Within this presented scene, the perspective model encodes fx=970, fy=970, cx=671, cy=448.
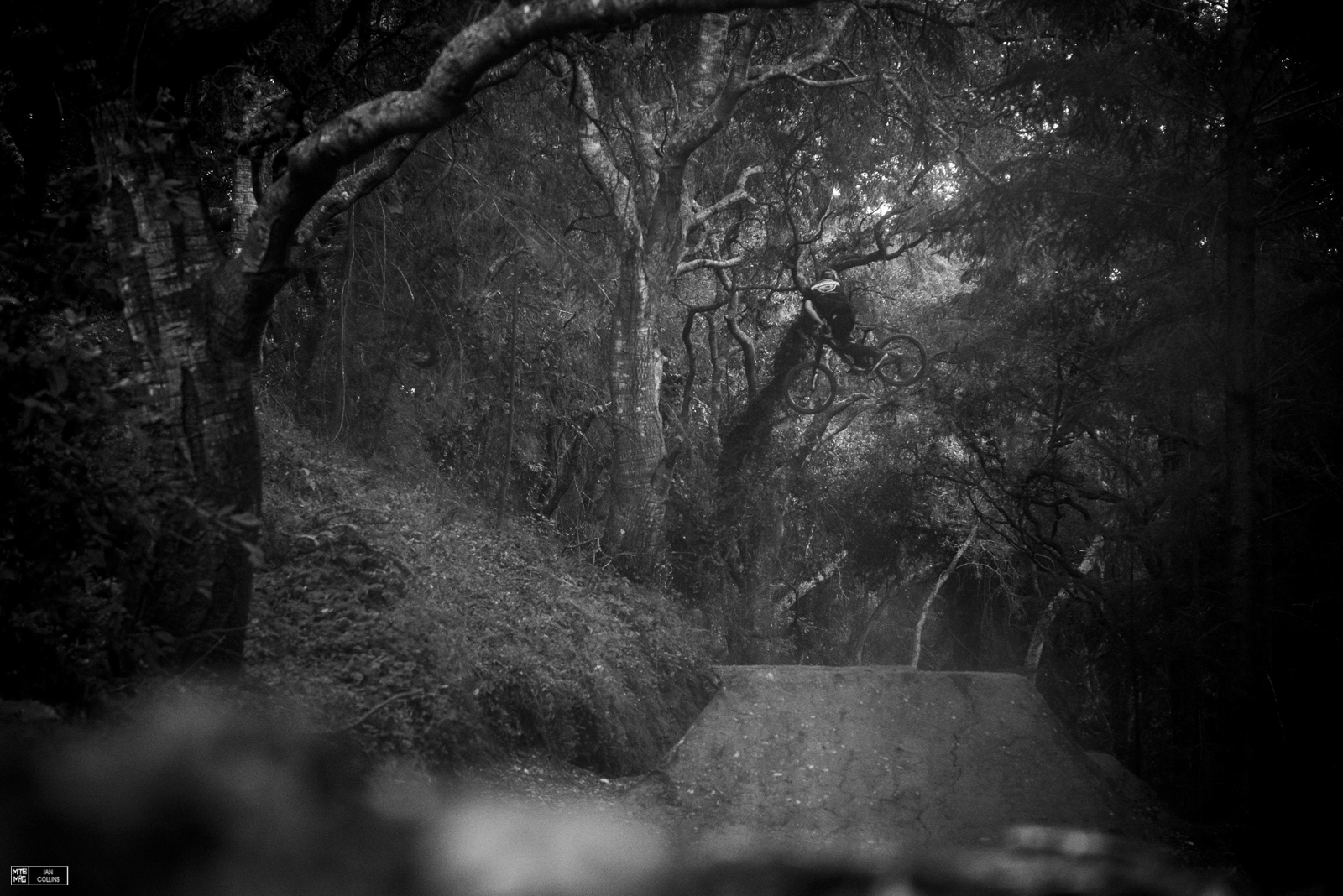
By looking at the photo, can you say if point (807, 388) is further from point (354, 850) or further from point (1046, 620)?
point (354, 850)

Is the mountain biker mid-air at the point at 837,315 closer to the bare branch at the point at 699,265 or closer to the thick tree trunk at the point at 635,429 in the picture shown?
the bare branch at the point at 699,265

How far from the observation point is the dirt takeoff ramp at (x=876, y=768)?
711cm

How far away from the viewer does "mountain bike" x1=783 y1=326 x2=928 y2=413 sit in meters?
12.1

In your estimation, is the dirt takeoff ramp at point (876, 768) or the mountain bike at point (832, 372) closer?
the dirt takeoff ramp at point (876, 768)

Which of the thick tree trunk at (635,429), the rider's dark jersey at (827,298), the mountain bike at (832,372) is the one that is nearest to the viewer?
the thick tree trunk at (635,429)

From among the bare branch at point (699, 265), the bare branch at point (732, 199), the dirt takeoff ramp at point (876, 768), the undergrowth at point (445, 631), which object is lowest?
the dirt takeoff ramp at point (876, 768)

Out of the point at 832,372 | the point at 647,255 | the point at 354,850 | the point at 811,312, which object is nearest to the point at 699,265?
the point at 647,255

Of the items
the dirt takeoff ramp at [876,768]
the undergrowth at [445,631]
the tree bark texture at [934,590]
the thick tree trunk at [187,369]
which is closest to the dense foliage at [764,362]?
the undergrowth at [445,631]

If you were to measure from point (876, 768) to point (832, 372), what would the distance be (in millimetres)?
7127

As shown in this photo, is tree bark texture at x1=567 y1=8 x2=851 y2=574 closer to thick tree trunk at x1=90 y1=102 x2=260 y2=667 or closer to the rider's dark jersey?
the rider's dark jersey

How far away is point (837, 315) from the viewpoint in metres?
12.0

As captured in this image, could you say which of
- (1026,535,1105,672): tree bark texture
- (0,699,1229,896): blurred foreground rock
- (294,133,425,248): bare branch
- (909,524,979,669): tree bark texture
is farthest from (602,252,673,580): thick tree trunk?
(0,699,1229,896): blurred foreground rock

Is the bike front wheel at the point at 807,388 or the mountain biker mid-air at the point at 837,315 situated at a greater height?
the mountain biker mid-air at the point at 837,315

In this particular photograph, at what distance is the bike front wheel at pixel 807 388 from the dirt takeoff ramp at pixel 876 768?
4981mm
